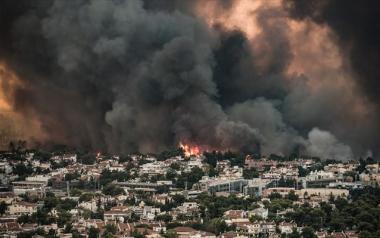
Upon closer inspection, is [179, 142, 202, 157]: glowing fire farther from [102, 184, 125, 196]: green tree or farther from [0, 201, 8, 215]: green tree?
[0, 201, 8, 215]: green tree

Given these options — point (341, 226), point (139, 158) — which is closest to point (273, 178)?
point (139, 158)

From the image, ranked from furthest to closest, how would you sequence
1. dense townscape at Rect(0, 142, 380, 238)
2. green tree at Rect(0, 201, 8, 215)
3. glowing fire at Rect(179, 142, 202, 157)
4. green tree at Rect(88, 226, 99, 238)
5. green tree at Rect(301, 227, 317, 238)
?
glowing fire at Rect(179, 142, 202, 157)
green tree at Rect(0, 201, 8, 215)
dense townscape at Rect(0, 142, 380, 238)
green tree at Rect(301, 227, 317, 238)
green tree at Rect(88, 226, 99, 238)

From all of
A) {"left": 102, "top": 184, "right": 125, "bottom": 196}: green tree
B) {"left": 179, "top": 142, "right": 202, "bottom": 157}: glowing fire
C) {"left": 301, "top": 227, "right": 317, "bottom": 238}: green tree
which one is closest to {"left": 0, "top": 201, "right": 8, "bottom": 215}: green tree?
{"left": 102, "top": 184, "right": 125, "bottom": 196}: green tree

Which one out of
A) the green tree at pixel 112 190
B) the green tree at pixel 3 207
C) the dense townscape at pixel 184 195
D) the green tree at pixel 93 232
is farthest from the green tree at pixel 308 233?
the green tree at pixel 3 207

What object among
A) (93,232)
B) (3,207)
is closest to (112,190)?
(3,207)

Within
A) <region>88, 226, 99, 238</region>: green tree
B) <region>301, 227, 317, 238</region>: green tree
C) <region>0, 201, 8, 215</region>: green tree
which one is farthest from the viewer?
<region>0, 201, 8, 215</region>: green tree

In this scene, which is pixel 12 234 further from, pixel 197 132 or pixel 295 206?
pixel 197 132
